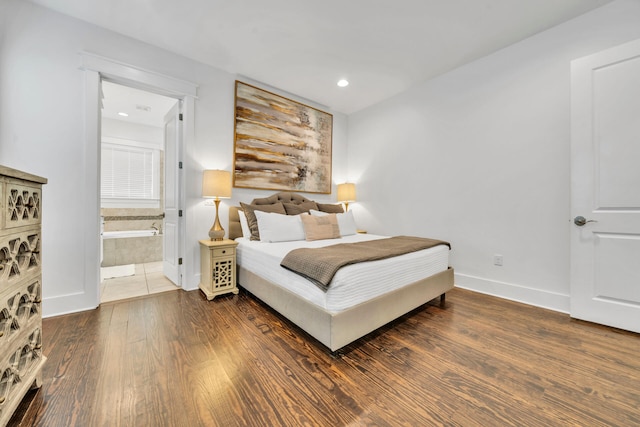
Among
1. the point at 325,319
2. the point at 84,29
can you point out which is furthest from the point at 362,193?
the point at 84,29

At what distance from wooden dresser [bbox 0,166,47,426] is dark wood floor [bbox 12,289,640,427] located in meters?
0.18

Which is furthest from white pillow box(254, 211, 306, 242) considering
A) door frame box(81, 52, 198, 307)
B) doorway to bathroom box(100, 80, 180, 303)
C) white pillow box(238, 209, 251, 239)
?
doorway to bathroom box(100, 80, 180, 303)

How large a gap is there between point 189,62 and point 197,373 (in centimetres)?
322

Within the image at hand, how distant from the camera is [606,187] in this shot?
2.09 m

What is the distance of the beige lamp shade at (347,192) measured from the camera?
4266mm

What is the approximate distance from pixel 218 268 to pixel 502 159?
340 cm

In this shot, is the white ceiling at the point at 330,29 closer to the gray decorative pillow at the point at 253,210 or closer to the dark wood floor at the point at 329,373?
the gray decorative pillow at the point at 253,210

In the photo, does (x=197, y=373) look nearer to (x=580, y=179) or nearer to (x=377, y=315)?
(x=377, y=315)

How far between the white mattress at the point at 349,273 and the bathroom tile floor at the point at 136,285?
1.13 metres

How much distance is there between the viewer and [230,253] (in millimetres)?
2764

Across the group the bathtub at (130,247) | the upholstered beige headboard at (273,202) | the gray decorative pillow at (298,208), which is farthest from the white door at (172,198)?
the bathtub at (130,247)

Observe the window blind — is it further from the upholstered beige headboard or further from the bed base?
the bed base

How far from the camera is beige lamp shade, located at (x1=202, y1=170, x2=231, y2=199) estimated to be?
2.80 m

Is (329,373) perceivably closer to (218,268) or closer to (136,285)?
(218,268)
